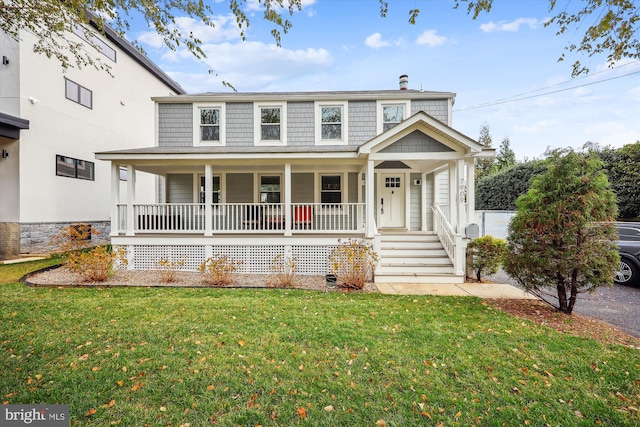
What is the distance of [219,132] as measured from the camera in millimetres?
11250

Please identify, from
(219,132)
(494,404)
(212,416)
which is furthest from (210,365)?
(219,132)

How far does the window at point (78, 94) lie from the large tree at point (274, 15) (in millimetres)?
8876

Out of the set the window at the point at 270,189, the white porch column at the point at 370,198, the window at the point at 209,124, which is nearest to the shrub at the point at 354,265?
the white porch column at the point at 370,198

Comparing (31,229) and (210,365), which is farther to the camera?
(31,229)

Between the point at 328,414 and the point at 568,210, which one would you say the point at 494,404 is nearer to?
the point at 328,414

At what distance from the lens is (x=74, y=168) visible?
40.3ft

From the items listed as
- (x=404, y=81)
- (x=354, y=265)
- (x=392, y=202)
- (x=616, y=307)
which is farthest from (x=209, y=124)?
(x=616, y=307)

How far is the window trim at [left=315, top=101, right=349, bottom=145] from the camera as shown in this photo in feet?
36.3

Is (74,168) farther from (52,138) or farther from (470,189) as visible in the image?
(470,189)

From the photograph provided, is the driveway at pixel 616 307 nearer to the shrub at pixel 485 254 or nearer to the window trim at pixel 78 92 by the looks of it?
the shrub at pixel 485 254

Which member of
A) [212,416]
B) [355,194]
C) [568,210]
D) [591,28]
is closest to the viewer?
[212,416]

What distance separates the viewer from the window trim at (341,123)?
11.1 metres

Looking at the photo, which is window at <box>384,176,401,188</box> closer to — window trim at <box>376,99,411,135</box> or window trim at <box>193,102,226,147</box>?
window trim at <box>376,99,411,135</box>

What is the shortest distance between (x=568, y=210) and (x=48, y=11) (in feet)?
31.5
